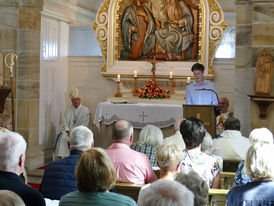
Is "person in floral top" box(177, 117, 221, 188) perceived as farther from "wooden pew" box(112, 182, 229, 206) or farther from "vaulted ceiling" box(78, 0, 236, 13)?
"vaulted ceiling" box(78, 0, 236, 13)

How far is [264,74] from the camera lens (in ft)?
27.6

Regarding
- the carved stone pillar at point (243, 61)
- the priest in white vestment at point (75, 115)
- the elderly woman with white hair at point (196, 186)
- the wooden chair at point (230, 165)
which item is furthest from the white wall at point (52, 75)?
the elderly woman with white hair at point (196, 186)

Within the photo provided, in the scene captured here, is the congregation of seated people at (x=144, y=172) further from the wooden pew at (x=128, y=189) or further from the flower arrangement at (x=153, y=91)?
the flower arrangement at (x=153, y=91)

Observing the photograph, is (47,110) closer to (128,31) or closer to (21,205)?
(128,31)

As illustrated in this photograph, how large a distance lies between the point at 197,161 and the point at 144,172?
0.63 metres

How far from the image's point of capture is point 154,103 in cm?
1186

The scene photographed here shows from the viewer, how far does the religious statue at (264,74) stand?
838 centimetres

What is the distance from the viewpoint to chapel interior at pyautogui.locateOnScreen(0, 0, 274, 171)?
9031mm

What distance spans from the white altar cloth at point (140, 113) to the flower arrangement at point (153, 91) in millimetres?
460

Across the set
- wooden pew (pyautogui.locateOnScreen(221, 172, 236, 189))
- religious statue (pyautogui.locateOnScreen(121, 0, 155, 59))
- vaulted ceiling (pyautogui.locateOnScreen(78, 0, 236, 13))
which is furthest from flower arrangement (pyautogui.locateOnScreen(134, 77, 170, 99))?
wooden pew (pyautogui.locateOnScreen(221, 172, 236, 189))

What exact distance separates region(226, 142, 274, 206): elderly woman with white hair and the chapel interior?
4.93 metres

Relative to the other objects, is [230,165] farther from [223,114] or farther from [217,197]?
[223,114]

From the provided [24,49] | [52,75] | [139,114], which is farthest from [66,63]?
[139,114]

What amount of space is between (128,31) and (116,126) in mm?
7097
